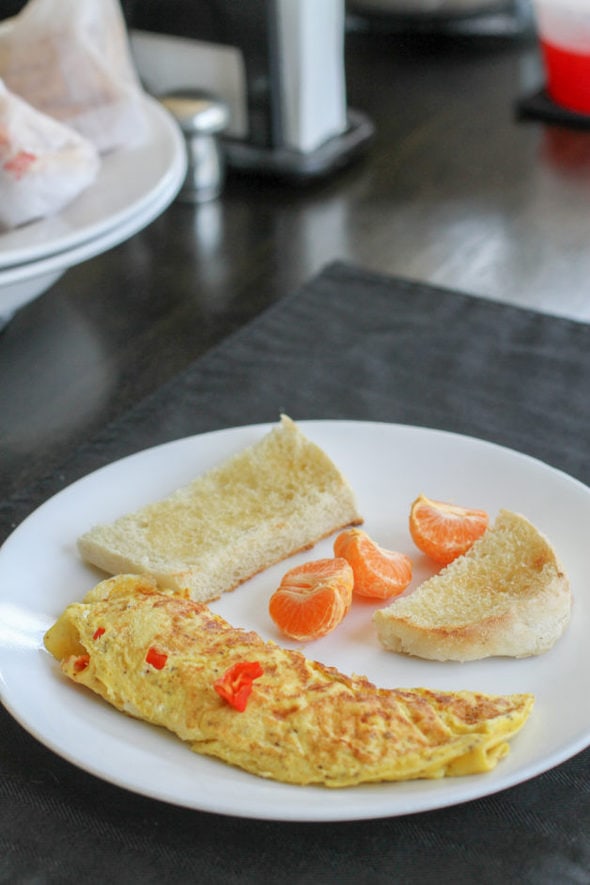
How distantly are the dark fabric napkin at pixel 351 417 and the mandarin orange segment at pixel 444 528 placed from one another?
27 centimetres

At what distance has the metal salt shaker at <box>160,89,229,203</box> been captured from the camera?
231cm

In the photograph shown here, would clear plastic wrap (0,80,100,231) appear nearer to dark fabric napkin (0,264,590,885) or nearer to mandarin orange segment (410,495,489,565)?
dark fabric napkin (0,264,590,885)

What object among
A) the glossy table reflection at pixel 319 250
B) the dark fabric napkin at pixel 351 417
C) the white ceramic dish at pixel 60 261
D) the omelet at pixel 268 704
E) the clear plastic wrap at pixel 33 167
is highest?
the clear plastic wrap at pixel 33 167

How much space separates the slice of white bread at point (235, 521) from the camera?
4.09ft

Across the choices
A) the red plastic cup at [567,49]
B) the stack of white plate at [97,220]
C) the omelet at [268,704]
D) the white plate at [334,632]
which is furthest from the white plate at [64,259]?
the red plastic cup at [567,49]

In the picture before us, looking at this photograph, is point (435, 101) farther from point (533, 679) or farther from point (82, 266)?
point (533, 679)

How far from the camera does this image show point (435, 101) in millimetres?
2883

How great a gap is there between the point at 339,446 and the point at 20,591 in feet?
1.47

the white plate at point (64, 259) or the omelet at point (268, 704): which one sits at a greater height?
the white plate at point (64, 259)

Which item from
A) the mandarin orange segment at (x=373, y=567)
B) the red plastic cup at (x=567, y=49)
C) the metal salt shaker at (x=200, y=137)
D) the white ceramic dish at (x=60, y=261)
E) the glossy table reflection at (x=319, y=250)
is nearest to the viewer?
the mandarin orange segment at (x=373, y=567)

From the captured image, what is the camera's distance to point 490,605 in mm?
1165

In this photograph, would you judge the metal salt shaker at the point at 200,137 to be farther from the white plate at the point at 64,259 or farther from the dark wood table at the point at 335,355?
the white plate at the point at 64,259

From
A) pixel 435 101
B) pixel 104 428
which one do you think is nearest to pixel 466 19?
pixel 435 101

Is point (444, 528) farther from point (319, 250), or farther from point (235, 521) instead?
point (319, 250)
